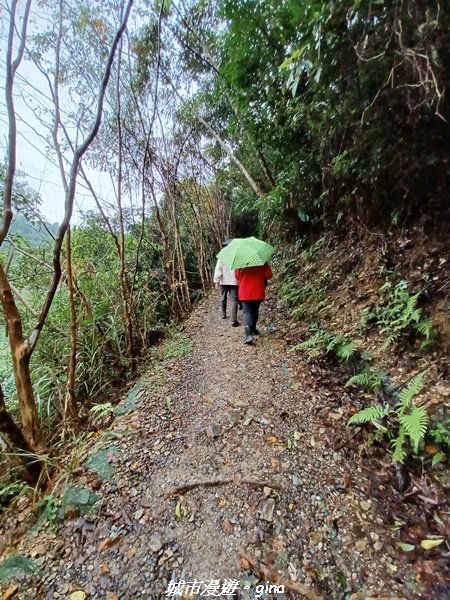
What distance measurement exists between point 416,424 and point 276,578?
122cm

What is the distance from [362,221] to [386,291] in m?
1.24

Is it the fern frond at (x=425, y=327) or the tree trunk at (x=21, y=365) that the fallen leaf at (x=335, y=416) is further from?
the tree trunk at (x=21, y=365)

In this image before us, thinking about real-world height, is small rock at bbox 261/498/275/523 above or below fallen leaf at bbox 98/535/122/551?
above

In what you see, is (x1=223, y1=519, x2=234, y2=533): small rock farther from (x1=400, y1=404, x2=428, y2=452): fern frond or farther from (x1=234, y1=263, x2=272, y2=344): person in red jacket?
(x1=234, y1=263, x2=272, y2=344): person in red jacket

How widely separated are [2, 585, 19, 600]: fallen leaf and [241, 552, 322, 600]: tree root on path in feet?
4.17

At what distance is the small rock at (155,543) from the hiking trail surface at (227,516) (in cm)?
1

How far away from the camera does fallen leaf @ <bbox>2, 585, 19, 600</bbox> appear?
1440 millimetres

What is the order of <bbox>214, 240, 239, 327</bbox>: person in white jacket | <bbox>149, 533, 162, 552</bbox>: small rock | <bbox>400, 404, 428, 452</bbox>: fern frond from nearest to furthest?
<bbox>149, 533, 162, 552</bbox>: small rock → <bbox>400, 404, 428, 452</bbox>: fern frond → <bbox>214, 240, 239, 327</bbox>: person in white jacket

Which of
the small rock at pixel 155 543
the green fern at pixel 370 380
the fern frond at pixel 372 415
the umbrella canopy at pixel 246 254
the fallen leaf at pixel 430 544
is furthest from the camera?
the umbrella canopy at pixel 246 254

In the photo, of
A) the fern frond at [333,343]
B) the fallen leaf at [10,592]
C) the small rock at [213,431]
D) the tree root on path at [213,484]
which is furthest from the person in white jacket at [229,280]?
the fallen leaf at [10,592]

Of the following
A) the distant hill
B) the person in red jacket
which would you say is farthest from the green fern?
the distant hill

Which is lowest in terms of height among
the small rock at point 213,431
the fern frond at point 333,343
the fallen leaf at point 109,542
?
the fallen leaf at point 109,542

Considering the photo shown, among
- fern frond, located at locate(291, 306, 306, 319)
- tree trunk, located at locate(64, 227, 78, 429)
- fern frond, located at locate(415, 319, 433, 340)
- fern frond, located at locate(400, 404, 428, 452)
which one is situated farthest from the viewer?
fern frond, located at locate(291, 306, 306, 319)

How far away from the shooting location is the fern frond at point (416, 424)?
1698mm
